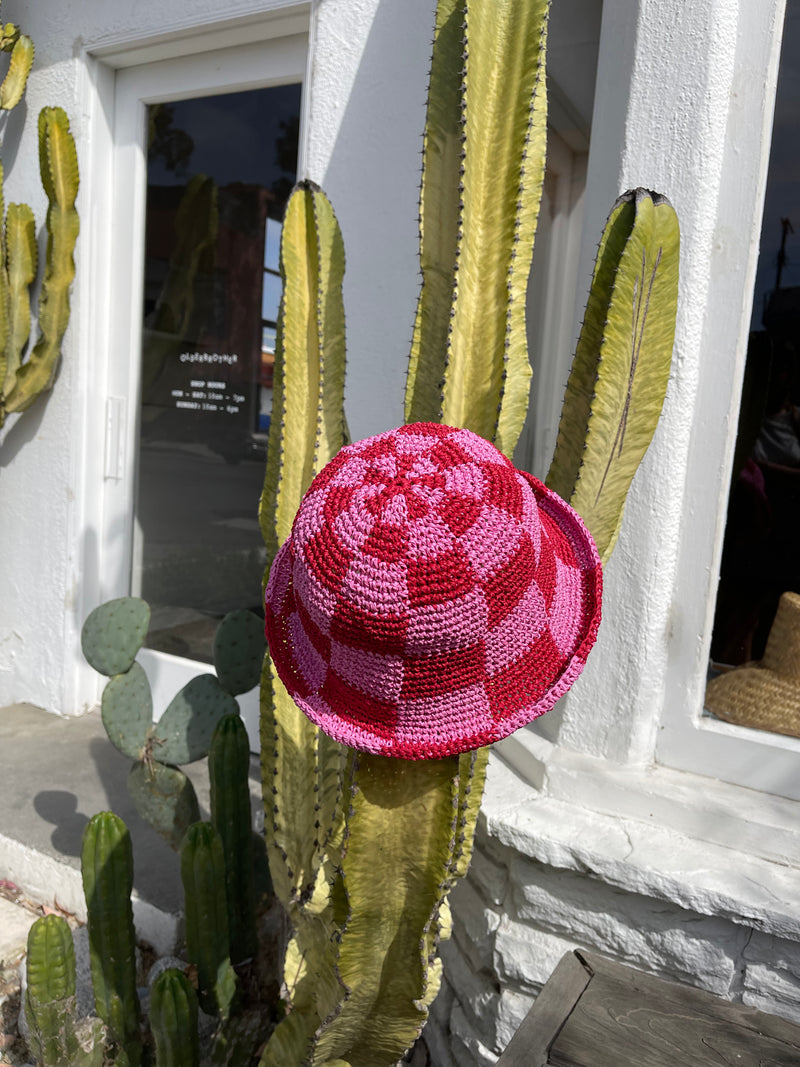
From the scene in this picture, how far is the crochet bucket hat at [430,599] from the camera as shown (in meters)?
0.96

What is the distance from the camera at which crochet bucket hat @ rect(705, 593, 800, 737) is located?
189cm

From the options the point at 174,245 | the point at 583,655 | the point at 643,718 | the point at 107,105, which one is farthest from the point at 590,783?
the point at 107,105

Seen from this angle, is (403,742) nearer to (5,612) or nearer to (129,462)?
(129,462)

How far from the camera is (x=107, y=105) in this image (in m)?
3.36

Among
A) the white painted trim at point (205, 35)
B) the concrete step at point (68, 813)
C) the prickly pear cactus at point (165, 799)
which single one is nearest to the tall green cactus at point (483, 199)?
the prickly pear cactus at point (165, 799)

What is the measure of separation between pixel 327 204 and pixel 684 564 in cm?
121

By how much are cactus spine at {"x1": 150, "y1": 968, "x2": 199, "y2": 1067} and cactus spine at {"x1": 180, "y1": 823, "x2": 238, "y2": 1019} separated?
0.44 ft

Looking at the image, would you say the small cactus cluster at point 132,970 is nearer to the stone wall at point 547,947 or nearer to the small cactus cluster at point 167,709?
the small cactus cluster at point 167,709

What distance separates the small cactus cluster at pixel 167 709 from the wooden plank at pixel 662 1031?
1.15m

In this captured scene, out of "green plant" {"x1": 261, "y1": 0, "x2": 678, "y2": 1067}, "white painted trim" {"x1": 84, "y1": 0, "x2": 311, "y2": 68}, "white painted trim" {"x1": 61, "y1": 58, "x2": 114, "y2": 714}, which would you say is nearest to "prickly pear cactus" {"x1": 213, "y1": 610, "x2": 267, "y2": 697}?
"green plant" {"x1": 261, "y1": 0, "x2": 678, "y2": 1067}

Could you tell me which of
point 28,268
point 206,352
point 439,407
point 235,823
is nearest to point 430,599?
point 439,407

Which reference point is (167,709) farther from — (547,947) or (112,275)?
(112,275)

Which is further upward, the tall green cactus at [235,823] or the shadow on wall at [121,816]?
the tall green cactus at [235,823]

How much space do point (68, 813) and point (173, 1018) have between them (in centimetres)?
138
